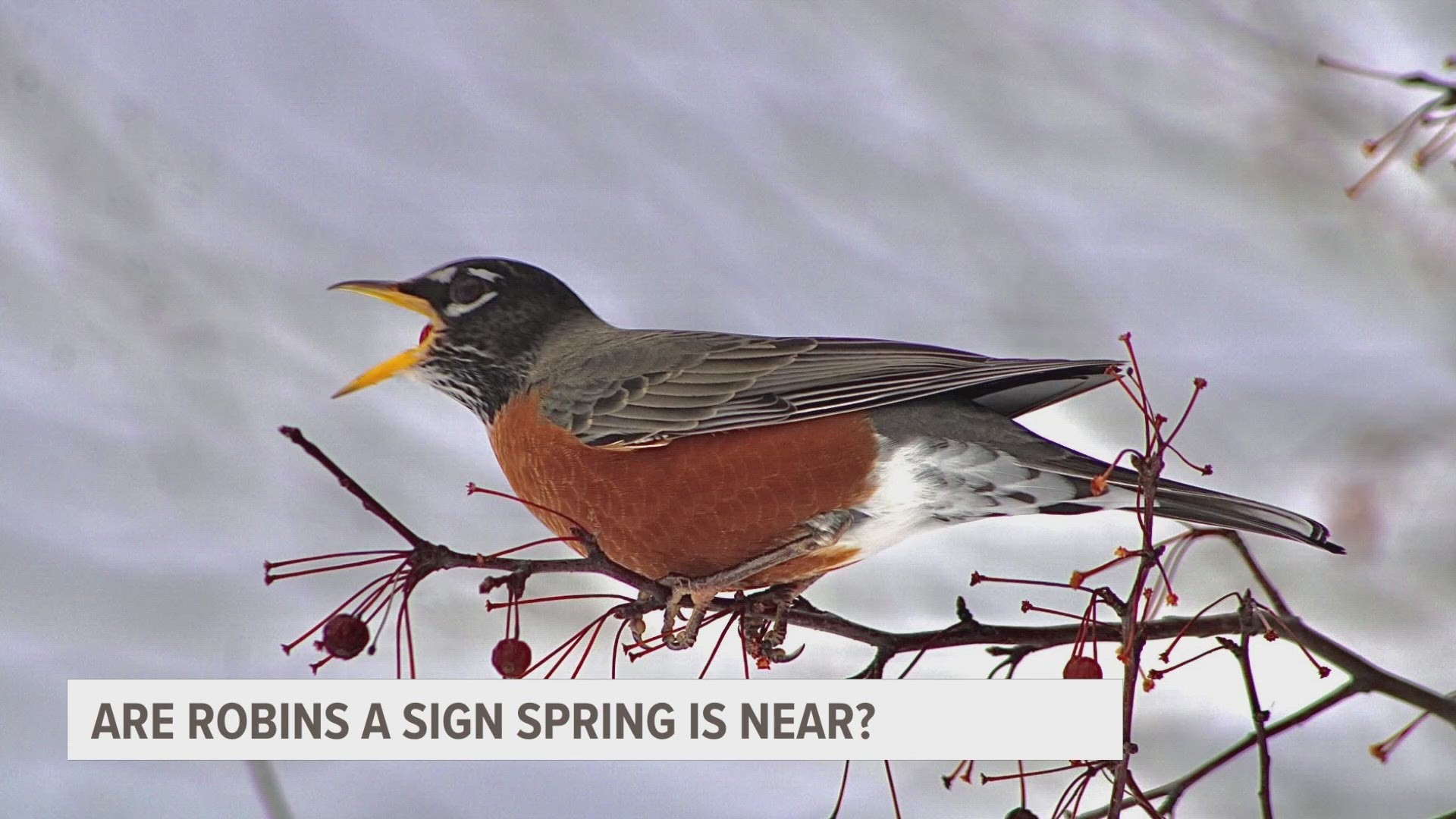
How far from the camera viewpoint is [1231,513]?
173 cm

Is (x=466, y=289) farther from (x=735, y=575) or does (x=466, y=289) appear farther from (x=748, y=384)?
(x=735, y=575)

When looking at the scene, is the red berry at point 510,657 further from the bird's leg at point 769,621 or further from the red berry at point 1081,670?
the red berry at point 1081,670

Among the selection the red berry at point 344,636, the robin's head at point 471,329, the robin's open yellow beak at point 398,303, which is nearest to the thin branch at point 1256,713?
the red berry at point 344,636

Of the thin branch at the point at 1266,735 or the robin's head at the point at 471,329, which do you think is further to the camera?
the robin's head at the point at 471,329

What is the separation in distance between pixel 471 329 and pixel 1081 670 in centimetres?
134

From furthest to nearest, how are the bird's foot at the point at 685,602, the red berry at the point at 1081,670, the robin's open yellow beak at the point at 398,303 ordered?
the robin's open yellow beak at the point at 398,303, the bird's foot at the point at 685,602, the red berry at the point at 1081,670

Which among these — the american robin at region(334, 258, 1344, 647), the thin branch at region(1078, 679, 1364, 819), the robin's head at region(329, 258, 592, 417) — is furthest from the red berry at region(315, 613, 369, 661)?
the thin branch at region(1078, 679, 1364, 819)

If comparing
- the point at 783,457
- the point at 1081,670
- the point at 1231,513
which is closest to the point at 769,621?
the point at 783,457

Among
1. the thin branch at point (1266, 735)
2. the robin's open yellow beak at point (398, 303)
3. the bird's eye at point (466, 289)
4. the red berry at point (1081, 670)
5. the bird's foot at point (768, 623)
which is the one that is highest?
the bird's eye at point (466, 289)

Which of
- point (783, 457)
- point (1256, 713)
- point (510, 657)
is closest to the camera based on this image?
point (1256, 713)

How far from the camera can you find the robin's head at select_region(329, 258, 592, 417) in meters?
2.34

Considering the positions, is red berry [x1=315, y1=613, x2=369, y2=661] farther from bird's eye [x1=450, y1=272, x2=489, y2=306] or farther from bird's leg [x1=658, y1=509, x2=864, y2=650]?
bird's eye [x1=450, y1=272, x2=489, y2=306]

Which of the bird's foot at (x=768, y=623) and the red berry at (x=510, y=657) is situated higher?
the bird's foot at (x=768, y=623)

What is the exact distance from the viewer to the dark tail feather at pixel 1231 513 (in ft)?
5.32
